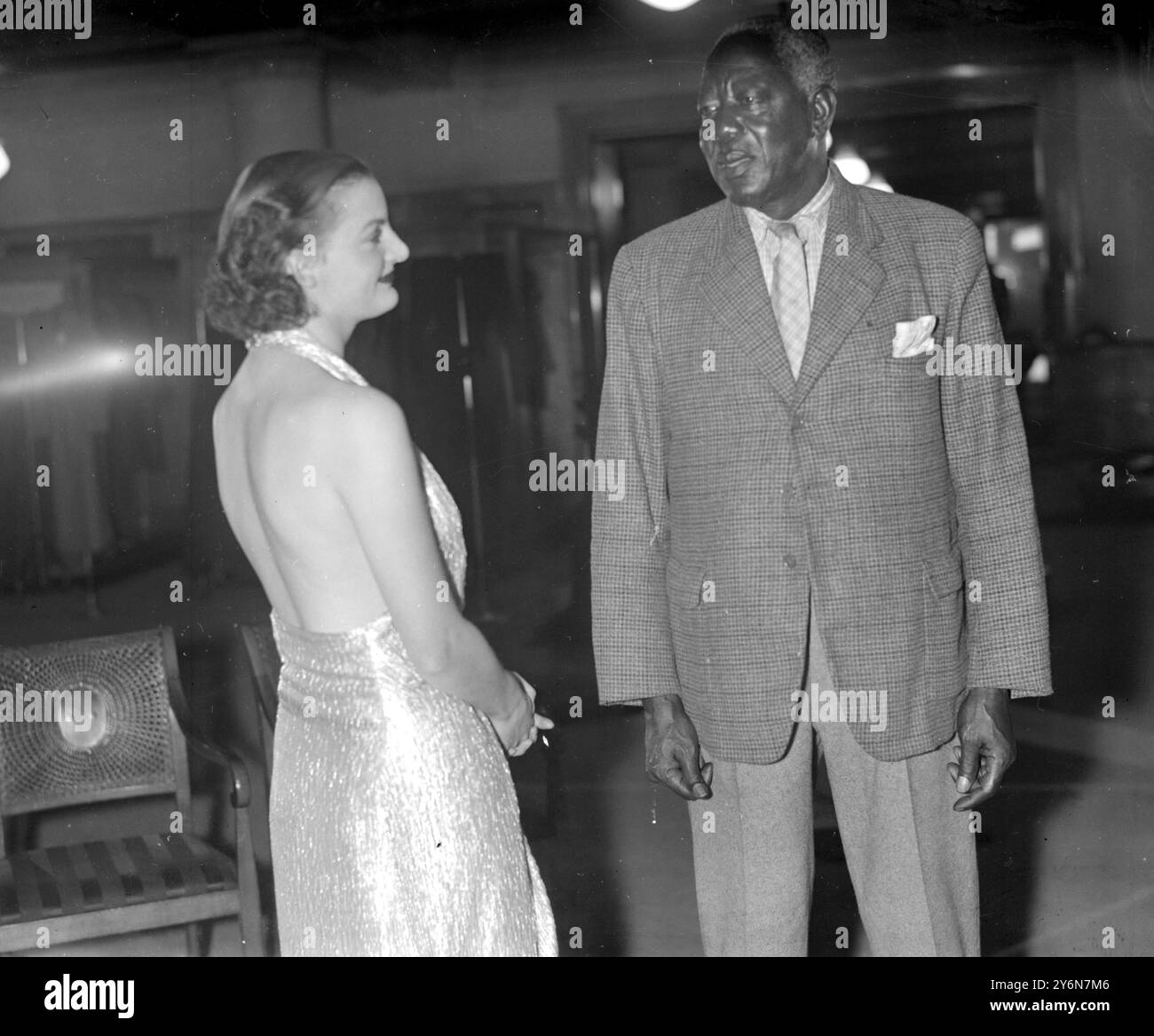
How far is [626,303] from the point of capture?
104 inches

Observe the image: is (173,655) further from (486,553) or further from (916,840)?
(916,840)

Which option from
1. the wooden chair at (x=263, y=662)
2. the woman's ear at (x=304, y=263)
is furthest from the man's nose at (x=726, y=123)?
the wooden chair at (x=263, y=662)

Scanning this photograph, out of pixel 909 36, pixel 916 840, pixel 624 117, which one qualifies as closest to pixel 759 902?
pixel 916 840

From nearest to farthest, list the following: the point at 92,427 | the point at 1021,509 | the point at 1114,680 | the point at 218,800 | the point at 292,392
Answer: the point at 292,392
the point at 1021,509
the point at 92,427
the point at 218,800
the point at 1114,680

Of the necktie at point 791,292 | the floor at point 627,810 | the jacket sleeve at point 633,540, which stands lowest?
the floor at point 627,810

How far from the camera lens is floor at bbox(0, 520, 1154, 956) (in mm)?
3326

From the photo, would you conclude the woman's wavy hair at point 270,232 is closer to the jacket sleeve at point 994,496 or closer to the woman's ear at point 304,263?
the woman's ear at point 304,263

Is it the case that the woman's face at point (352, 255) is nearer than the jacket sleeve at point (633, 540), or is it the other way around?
the woman's face at point (352, 255)

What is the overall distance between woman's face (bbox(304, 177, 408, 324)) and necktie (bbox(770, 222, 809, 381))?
0.68 m

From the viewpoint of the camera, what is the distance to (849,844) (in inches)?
101

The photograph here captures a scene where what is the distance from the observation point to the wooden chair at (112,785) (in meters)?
3.00

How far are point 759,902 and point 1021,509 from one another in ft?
2.70

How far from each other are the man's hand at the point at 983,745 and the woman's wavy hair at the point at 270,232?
1.31 metres

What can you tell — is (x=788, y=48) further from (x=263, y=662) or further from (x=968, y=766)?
(x=263, y=662)
